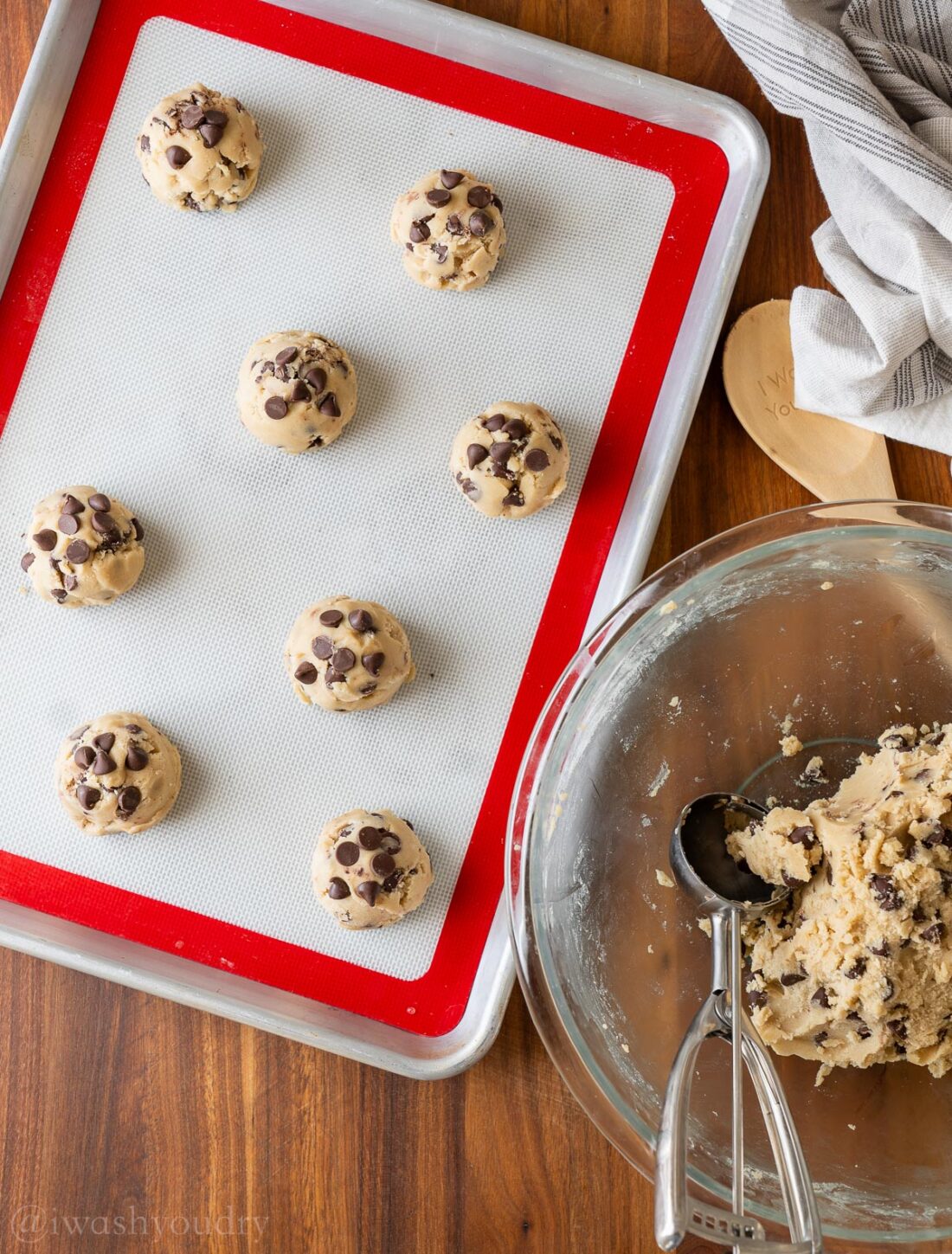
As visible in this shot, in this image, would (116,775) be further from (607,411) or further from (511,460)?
(607,411)

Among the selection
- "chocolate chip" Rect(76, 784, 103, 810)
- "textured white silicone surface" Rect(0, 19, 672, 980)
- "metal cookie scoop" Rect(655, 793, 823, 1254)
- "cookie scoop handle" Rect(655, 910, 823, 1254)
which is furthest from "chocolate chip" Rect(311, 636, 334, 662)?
"cookie scoop handle" Rect(655, 910, 823, 1254)

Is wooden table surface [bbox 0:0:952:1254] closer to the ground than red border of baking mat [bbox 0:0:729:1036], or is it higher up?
closer to the ground

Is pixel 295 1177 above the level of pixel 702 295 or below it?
below

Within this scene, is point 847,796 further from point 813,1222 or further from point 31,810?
point 31,810

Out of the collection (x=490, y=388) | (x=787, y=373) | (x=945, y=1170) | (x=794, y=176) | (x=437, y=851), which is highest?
(x=794, y=176)

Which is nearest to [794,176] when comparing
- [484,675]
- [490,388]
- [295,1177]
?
[490,388]

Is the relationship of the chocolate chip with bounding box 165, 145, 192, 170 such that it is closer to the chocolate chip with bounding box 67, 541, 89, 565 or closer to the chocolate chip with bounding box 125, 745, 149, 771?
the chocolate chip with bounding box 67, 541, 89, 565

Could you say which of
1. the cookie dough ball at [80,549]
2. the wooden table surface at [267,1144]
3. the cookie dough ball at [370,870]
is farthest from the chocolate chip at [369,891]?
the cookie dough ball at [80,549]
